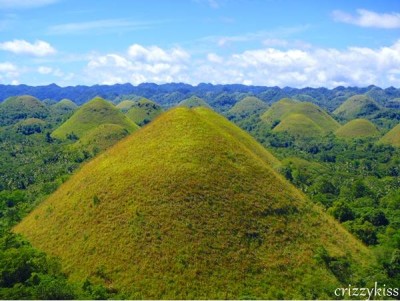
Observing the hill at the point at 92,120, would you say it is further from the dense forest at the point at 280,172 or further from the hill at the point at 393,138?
the hill at the point at 393,138

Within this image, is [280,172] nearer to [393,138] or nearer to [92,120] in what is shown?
[393,138]

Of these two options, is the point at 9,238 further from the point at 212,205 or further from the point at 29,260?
the point at 212,205

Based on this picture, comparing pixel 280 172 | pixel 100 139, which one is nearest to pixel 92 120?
pixel 100 139

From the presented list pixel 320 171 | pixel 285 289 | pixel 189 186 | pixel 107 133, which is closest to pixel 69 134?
pixel 107 133

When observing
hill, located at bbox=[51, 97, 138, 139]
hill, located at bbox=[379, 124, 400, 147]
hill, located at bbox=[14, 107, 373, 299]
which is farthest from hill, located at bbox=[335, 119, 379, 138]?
hill, located at bbox=[14, 107, 373, 299]

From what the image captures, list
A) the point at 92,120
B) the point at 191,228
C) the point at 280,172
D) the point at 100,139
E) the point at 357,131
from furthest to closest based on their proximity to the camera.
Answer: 1. the point at 357,131
2. the point at 92,120
3. the point at 100,139
4. the point at 280,172
5. the point at 191,228
